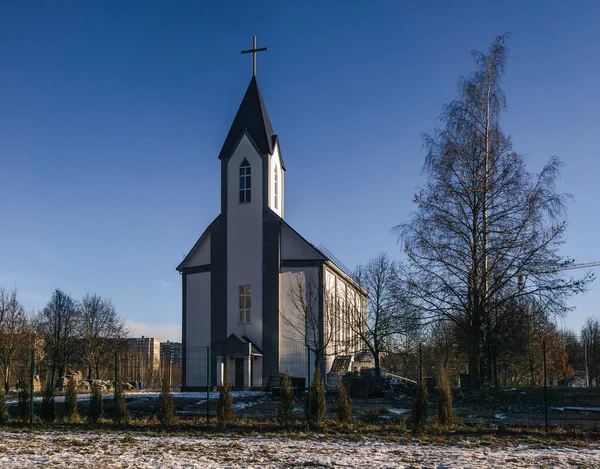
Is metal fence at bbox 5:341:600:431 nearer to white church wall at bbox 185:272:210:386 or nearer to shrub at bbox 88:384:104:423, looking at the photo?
white church wall at bbox 185:272:210:386

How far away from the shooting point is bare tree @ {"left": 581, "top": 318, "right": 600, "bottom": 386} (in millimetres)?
68625

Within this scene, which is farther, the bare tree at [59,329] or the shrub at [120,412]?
the bare tree at [59,329]

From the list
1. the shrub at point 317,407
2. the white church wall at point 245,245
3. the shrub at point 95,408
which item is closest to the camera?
the shrub at point 317,407

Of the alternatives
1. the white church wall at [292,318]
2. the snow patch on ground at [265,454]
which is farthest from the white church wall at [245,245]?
the snow patch on ground at [265,454]

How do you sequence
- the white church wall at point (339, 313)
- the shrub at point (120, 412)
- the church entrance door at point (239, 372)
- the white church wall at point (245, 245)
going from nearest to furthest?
the shrub at point (120, 412), the church entrance door at point (239, 372), the white church wall at point (245, 245), the white church wall at point (339, 313)

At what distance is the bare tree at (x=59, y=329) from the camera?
5691 centimetres

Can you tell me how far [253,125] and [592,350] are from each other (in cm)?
5250

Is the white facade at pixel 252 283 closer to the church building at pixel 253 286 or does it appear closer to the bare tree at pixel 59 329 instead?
the church building at pixel 253 286

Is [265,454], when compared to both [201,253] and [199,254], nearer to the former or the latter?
[201,253]

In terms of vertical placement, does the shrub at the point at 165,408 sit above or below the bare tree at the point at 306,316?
below

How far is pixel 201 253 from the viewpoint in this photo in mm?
38000

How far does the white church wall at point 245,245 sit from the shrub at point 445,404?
20079 mm

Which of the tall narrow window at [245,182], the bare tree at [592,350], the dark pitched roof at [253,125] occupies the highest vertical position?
the dark pitched roof at [253,125]

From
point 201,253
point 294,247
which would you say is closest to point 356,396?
point 294,247
